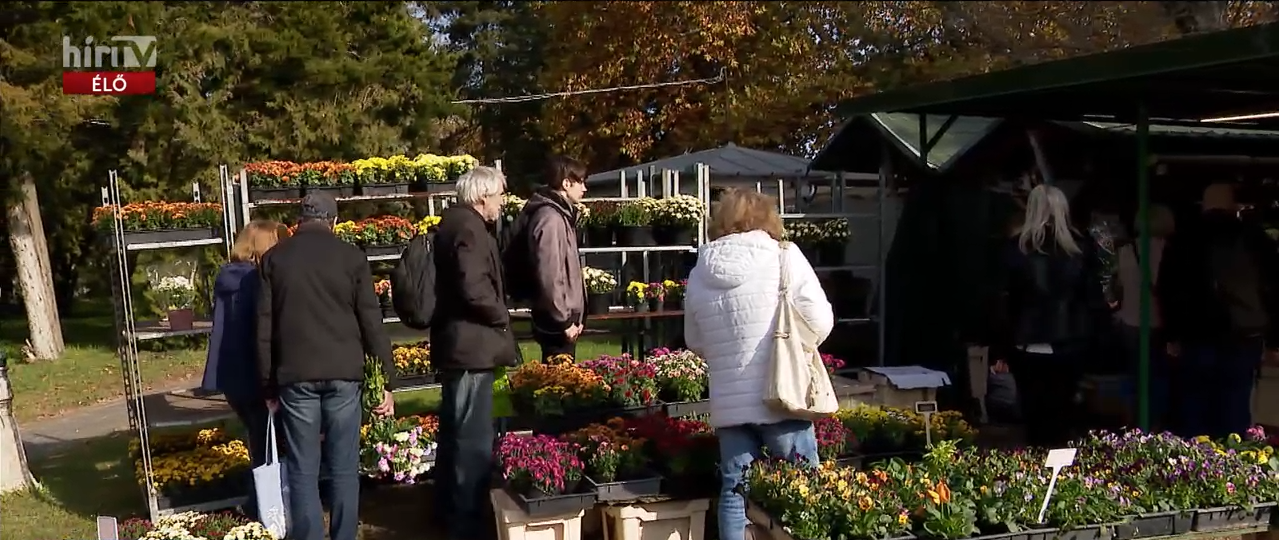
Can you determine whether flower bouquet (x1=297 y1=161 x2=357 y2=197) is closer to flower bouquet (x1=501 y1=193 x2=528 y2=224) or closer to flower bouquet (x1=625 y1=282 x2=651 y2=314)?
flower bouquet (x1=501 y1=193 x2=528 y2=224)

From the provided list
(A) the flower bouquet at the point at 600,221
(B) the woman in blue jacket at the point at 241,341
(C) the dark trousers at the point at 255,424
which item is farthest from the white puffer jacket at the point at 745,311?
(A) the flower bouquet at the point at 600,221

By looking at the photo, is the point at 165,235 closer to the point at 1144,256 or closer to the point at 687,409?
the point at 687,409

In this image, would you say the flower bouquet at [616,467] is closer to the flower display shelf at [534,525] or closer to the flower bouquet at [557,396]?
the flower display shelf at [534,525]

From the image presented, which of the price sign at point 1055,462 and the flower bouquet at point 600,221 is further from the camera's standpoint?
the flower bouquet at point 600,221

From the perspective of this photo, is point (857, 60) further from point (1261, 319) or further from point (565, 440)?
point (565, 440)

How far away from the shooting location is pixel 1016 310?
5.11m

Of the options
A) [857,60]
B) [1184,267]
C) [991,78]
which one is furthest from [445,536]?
[857,60]

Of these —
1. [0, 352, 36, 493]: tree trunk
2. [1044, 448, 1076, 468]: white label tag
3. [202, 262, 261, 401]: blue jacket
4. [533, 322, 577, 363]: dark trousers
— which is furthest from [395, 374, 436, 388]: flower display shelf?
[1044, 448, 1076, 468]: white label tag

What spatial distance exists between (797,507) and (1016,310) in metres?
2.15

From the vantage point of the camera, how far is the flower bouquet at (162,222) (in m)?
6.36

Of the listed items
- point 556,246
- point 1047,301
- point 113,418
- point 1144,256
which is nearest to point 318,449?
point 556,246

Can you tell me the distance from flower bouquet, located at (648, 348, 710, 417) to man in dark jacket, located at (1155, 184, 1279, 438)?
2.36 meters

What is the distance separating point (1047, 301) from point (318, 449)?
3.32 m

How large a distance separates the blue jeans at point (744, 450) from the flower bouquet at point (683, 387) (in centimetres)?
151
